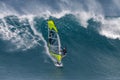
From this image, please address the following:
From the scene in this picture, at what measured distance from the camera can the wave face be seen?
5231 cm

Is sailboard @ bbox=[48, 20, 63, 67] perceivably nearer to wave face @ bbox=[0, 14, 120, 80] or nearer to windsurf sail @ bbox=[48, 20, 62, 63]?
windsurf sail @ bbox=[48, 20, 62, 63]

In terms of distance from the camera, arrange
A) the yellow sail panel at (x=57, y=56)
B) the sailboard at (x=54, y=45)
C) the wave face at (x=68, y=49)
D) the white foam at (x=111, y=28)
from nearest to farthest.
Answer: the wave face at (x=68, y=49), the yellow sail panel at (x=57, y=56), the sailboard at (x=54, y=45), the white foam at (x=111, y=28)

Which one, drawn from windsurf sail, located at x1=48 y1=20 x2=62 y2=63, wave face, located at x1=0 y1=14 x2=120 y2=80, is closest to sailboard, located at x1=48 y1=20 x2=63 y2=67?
windsurf sail, located at x1=48 y1=20 x2=62 y2=63

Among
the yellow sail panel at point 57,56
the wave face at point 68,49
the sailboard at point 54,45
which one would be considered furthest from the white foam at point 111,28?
the yellow sail panel at point 57,56

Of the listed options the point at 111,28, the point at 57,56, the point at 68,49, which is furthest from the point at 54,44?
the point at 111,28

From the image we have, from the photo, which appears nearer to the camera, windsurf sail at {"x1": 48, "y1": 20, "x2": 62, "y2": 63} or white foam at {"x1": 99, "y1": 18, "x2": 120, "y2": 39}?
windsurf sail at {"x1": 48, "y1": 20, "x2": 62, "y2": 63}

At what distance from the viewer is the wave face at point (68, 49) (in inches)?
2060

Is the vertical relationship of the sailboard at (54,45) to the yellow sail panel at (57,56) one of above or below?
above

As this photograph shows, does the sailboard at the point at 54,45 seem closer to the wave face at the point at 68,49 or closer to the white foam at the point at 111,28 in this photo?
the wave face at the point at 68,49

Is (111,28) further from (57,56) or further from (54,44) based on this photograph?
(57,56)

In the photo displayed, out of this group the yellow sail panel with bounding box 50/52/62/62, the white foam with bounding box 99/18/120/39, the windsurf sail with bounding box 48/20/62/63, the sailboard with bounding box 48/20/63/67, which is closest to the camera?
the yellow sail panel with bounding box 50/52/62/62

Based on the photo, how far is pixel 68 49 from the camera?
58625 mm

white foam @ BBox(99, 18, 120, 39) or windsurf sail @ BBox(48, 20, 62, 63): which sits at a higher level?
white foam @ BBox(99, 18, 120, 39)

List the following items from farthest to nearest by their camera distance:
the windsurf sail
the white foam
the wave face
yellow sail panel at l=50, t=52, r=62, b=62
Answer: the white foam → the windsurf sail → yellow sail panel at l=50, t=52, r=62, b=62 → the wave face
